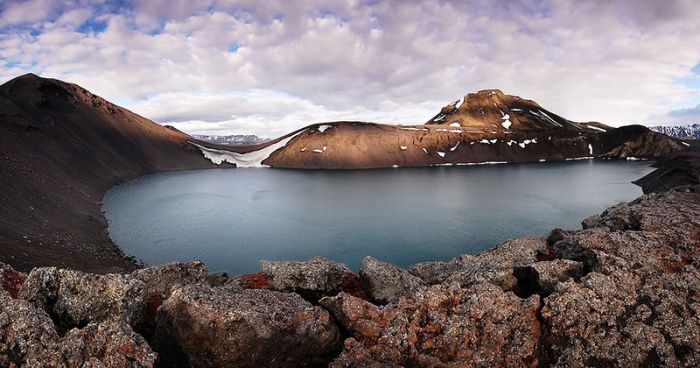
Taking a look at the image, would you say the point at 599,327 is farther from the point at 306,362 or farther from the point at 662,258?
the point at 306,362

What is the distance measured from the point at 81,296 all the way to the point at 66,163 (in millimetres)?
61514

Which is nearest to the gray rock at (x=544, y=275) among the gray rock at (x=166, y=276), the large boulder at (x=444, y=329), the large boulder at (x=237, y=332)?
the large boulder at (x=444, y=329)

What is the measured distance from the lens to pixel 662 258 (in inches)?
367

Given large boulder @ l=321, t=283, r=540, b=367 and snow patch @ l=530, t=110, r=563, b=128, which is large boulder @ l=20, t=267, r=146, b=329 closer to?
large boulder @ l=321, t=283, r=540, b=367

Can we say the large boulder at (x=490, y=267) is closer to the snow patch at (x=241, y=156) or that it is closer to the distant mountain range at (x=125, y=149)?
the distant mountain range at (x=125, y=149)

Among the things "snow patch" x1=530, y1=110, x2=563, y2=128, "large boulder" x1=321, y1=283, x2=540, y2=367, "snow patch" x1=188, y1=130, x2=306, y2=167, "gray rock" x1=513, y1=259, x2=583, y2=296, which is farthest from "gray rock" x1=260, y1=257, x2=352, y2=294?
"snow patch" x1=530, y1=110, x2=563, y2=128

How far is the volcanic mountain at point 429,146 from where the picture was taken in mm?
110875

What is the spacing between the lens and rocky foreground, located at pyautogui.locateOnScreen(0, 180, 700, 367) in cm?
643

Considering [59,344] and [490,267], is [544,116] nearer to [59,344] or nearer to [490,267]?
[490,267]

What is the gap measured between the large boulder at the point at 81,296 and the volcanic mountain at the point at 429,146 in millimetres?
97738

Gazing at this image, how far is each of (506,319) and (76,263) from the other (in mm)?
24925

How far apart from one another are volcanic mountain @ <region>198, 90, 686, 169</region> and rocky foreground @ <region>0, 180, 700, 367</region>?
97.6 meters

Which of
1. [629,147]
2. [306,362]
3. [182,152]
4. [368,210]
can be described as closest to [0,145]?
→ [368,210]

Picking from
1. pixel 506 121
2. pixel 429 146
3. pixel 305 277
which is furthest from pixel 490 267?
pixel 506 121
